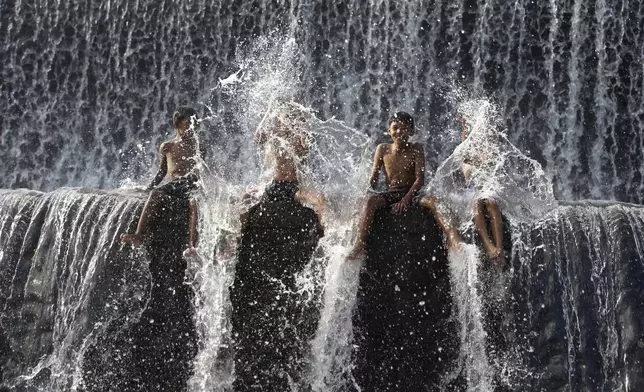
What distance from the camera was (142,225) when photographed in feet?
18.2

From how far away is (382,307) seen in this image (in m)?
5.39

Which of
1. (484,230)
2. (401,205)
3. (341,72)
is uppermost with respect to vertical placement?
(341,72)

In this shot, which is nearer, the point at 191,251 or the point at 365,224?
the point at 365,224

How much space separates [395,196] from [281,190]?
74 centimetres

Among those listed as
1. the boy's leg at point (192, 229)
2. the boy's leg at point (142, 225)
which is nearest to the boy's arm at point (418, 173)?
the boy's leg at point (192, 229)

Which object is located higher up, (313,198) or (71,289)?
(313,198)

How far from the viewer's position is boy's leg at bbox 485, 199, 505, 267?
17.0 feet

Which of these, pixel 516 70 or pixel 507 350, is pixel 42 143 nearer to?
pixel 516 70

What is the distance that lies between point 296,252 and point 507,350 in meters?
1.35

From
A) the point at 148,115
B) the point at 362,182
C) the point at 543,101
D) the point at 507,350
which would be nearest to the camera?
the point at 507,350

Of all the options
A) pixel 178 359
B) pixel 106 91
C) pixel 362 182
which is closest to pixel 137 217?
pixel 178 359

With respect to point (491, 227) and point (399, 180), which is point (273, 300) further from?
point (491, 227)

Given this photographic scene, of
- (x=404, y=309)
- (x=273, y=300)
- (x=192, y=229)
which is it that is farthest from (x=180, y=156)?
(x=404, y=309)

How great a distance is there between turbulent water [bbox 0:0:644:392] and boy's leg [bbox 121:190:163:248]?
0.13 meters
